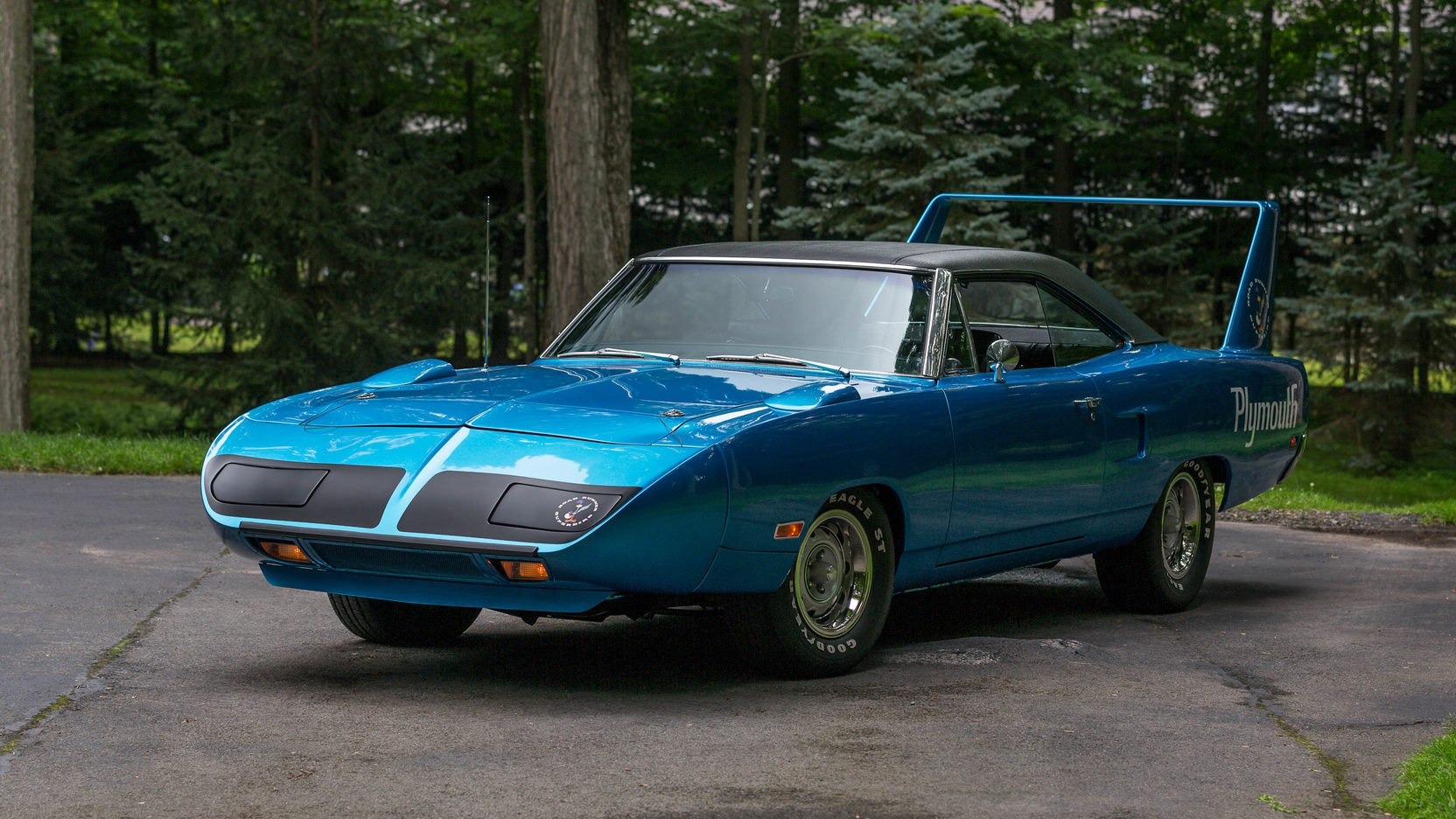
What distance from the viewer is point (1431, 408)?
89.5 feet

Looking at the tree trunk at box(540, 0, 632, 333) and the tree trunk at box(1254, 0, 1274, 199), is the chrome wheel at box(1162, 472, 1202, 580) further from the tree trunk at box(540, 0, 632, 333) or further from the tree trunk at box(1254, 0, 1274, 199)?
the tree trunk at box(1254, 0, 1274, 199)

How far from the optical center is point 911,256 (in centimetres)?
690

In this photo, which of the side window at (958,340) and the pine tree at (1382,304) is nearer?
the side window at (958,340)

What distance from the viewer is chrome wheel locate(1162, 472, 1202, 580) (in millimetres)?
8078

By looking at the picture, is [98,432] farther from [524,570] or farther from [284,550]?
[524,570]

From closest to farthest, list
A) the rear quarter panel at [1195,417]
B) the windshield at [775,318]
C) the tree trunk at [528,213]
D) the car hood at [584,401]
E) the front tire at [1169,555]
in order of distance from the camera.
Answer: the car hood at [584,401], the windshield at [775,318], the rear quarter panel at [1195,417], the front tire at [1169,555], the tree trunk at [528,213]

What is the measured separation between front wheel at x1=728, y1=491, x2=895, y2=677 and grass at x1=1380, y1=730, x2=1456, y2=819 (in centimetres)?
189

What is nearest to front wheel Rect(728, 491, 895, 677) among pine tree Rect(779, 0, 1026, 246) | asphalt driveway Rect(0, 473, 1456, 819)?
asphalt driveway Rect(0, 473, 1456, 819)

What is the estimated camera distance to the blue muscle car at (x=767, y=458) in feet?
17.0

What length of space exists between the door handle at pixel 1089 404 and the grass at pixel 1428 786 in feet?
7.96

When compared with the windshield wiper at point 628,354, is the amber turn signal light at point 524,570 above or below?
below

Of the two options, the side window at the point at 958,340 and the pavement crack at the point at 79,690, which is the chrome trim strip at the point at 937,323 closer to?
the side window at the point at 958,340

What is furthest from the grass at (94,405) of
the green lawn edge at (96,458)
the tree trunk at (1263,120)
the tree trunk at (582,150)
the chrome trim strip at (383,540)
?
the tree trunk at (1263,120)

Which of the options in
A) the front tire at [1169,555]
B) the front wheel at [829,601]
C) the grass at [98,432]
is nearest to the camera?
the front wheel at [829,601]
